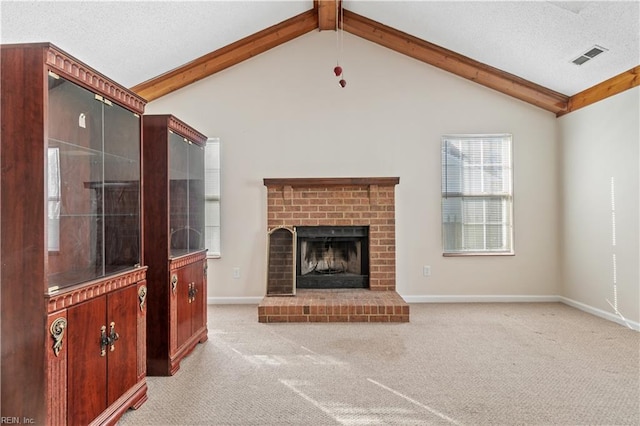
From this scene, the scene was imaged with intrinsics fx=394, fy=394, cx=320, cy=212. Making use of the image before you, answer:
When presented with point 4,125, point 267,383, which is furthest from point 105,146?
point 267,383

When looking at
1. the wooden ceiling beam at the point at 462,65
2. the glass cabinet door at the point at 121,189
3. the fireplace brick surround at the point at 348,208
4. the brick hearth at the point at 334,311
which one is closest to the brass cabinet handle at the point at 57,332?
the glass cabinet door at the point at 121,189

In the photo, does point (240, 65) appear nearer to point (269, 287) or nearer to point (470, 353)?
point (269, 287)

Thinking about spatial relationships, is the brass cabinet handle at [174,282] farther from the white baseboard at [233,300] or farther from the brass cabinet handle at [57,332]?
the white baseboard at [233,300]

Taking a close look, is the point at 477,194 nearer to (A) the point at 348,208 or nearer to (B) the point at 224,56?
(A) the point at 348,208

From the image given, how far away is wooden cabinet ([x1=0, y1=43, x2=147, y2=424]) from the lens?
163 cm

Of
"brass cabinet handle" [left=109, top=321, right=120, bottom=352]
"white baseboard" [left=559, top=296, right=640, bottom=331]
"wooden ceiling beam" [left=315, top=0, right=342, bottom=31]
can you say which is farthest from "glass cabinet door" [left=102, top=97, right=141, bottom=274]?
"white baseboard" [left=559, top=296, right=640, bottom=331]

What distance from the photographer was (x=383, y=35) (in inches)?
191

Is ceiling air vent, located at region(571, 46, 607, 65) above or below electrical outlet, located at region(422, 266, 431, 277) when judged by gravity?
above

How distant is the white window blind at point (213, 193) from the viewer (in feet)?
16.6

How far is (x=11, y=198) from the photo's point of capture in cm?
165

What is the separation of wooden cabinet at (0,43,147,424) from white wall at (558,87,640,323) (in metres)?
4.44

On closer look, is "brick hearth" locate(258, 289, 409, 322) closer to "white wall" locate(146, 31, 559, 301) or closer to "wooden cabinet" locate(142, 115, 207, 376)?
"white wall" locate(146, 31, 559, 301)

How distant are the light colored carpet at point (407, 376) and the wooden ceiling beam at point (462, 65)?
2630 mm

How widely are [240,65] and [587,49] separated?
3821 millimetres
